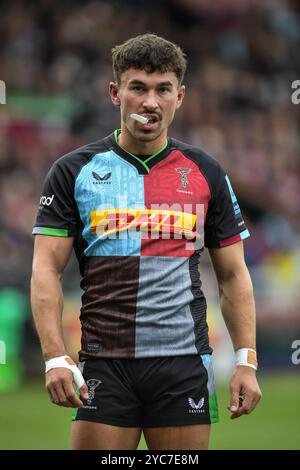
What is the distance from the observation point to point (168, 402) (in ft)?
15.6

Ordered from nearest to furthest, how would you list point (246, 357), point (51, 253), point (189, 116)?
point (51, 253)
point (246, 357)
point (189, 116)

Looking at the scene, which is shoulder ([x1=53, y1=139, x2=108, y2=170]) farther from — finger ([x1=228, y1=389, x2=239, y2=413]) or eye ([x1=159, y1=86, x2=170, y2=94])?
finger ([x1=228, y1=389, x2=239, y2=413])

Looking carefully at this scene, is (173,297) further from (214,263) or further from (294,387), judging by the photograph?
(294,387)

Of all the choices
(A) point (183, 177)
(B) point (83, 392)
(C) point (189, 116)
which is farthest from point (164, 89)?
(C) point (189, 116)

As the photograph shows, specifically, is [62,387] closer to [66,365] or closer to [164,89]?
[66,365]

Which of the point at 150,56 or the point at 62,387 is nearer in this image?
the point at 62,387

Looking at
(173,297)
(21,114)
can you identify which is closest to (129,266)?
(173,297)

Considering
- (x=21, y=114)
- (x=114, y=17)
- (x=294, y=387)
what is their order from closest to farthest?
(x=294, y=387) → (x=21, y=114) → (x=114, y=17)

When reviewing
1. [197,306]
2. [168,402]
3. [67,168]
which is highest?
[67,168]

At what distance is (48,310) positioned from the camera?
4762 mm

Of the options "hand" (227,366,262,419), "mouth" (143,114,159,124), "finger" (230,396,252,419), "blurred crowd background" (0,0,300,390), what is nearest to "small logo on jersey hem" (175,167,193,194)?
"mouth" (143,114,159,124)

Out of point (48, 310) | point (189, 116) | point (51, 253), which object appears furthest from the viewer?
point (189, 116)

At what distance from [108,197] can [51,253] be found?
0.36m

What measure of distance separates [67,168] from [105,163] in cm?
18
